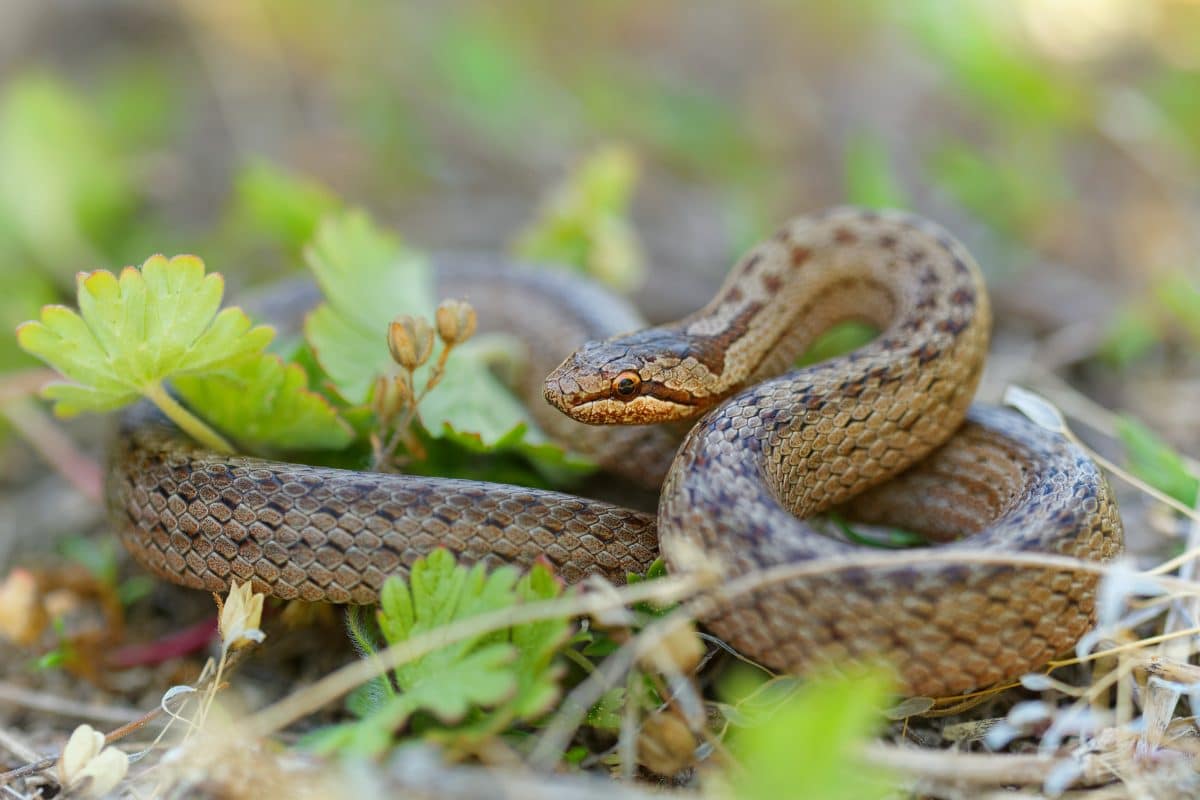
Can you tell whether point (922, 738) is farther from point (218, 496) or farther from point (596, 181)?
point (596, 181)

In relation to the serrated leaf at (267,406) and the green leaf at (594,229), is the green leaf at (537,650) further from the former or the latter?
the green leaf at (594,229)

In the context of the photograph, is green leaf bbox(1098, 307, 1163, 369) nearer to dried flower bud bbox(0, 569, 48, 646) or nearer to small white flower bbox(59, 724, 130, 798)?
small white flower bbox(59, 724, 130, 798)

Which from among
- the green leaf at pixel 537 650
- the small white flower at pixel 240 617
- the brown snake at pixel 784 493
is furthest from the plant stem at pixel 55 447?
the green leaf at pixel 537 650

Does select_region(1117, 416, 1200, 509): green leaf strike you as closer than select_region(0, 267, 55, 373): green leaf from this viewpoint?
Yes

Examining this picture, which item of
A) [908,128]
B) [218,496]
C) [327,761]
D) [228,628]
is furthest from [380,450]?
[908,128]

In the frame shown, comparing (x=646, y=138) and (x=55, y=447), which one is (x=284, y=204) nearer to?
(x=55, y=447)

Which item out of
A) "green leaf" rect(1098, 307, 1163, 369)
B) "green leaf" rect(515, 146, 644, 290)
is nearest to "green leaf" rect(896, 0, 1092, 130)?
"green leaf" rect(1098, 307, 1163, 369)
